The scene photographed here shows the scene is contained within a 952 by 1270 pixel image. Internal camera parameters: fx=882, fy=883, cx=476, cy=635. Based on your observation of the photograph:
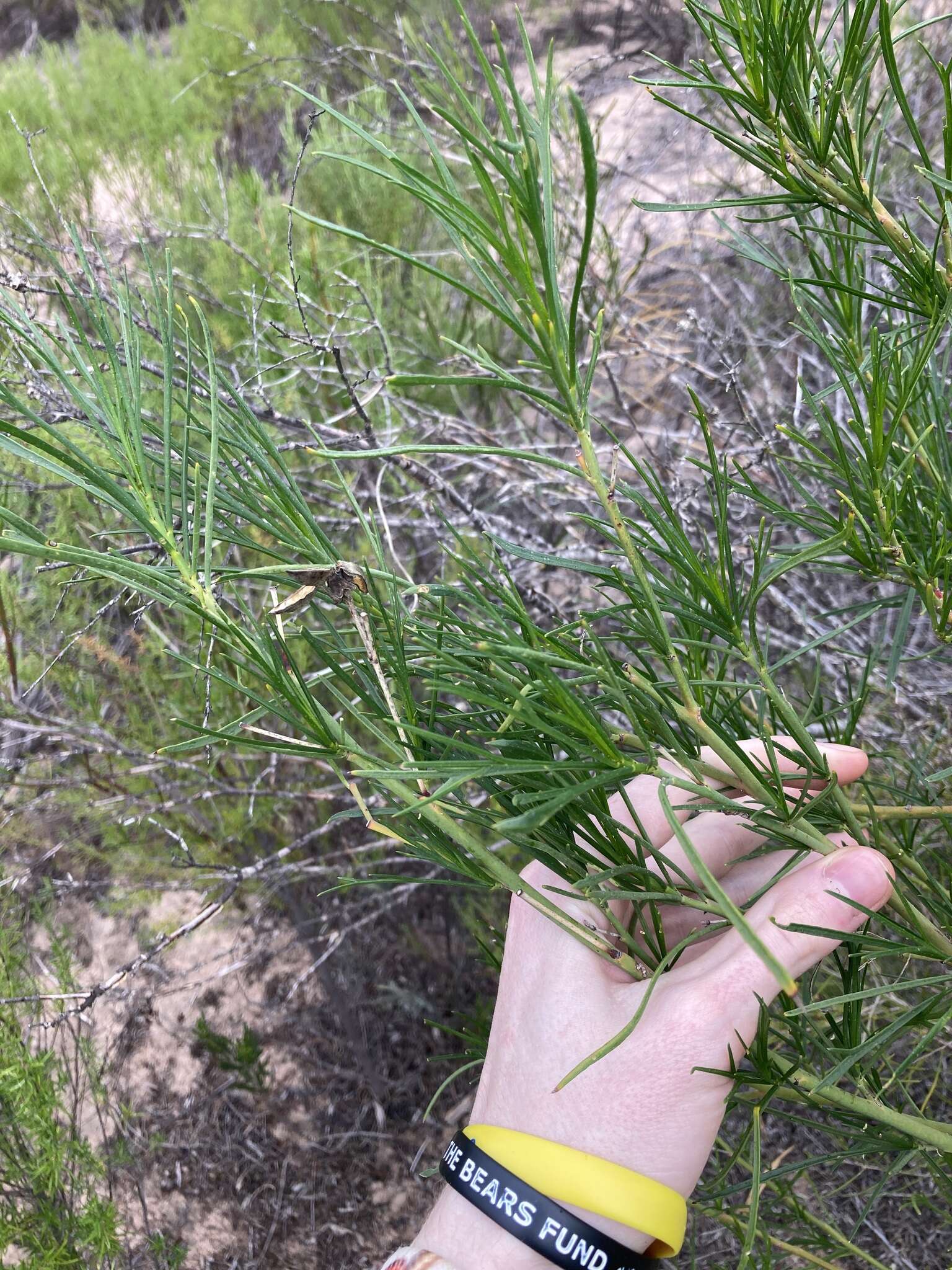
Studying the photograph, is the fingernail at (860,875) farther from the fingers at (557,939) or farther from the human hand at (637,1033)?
the fingers at (557,939)

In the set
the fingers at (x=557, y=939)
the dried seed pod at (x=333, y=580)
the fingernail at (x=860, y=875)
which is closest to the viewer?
the dried seed pod at (x=333, y=580)

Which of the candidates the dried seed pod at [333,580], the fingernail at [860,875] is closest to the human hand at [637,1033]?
the fingernail at [860,875]

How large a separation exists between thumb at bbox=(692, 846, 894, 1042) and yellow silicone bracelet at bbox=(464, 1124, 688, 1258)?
0.13m

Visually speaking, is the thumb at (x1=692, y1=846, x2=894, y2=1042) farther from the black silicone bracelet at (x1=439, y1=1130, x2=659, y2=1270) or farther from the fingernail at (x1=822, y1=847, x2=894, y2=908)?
the black silicone bracelet at (x1=439, y1=1130, x2=659, y2=1270)

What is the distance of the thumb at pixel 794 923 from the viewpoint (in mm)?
582

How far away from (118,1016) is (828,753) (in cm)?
193

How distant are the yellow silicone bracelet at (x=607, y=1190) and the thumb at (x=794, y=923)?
126 mm

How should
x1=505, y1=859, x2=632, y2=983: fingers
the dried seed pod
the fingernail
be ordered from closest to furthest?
the dried seed pod < the fingernail < x1=505, y1=859, x2=632, y2=983: fingers

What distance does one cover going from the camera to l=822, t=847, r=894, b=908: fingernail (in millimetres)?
577

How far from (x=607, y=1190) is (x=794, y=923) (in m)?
0.23

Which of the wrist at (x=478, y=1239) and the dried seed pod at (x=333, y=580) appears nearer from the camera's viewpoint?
the dried seed pod at (x=333, y=580)

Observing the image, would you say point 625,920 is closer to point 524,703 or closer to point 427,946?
point 524,703

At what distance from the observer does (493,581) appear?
52 cm

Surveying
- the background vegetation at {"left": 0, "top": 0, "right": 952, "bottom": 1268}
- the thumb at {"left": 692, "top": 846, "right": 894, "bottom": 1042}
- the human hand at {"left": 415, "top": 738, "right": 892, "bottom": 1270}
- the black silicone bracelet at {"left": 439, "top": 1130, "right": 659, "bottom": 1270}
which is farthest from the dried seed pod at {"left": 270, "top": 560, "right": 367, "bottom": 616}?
the black silicone bracelet at {"left": 439, "top": 1130, "right": 659, "bottom": 1270}
